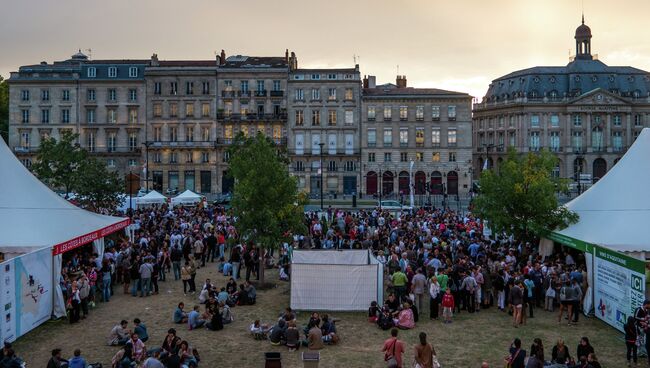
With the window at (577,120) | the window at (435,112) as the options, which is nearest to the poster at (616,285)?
the window at (435,112)

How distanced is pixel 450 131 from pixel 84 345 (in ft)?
202

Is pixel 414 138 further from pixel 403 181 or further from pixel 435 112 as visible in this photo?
pixel 403 181

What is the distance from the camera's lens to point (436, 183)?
72.9 m

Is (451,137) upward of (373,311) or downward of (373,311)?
upward

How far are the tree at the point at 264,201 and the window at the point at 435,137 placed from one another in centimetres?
5104

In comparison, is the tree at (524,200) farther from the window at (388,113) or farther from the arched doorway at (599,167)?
the arched doorway at (599,167)

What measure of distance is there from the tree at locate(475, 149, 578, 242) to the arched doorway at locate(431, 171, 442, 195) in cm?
4769

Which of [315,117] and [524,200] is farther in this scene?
[315,117]

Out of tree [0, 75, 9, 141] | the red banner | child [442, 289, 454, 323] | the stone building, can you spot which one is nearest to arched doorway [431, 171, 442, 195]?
the stone building

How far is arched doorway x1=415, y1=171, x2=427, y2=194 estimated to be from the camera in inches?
2845

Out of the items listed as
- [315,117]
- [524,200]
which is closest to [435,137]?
[315,117]

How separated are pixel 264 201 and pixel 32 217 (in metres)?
7.75

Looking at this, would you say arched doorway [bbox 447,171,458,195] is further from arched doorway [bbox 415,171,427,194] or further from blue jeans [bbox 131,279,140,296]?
blue jeans [bbox 131,279,140,296]

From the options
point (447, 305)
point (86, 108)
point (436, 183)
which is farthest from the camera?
point (436, 183)
